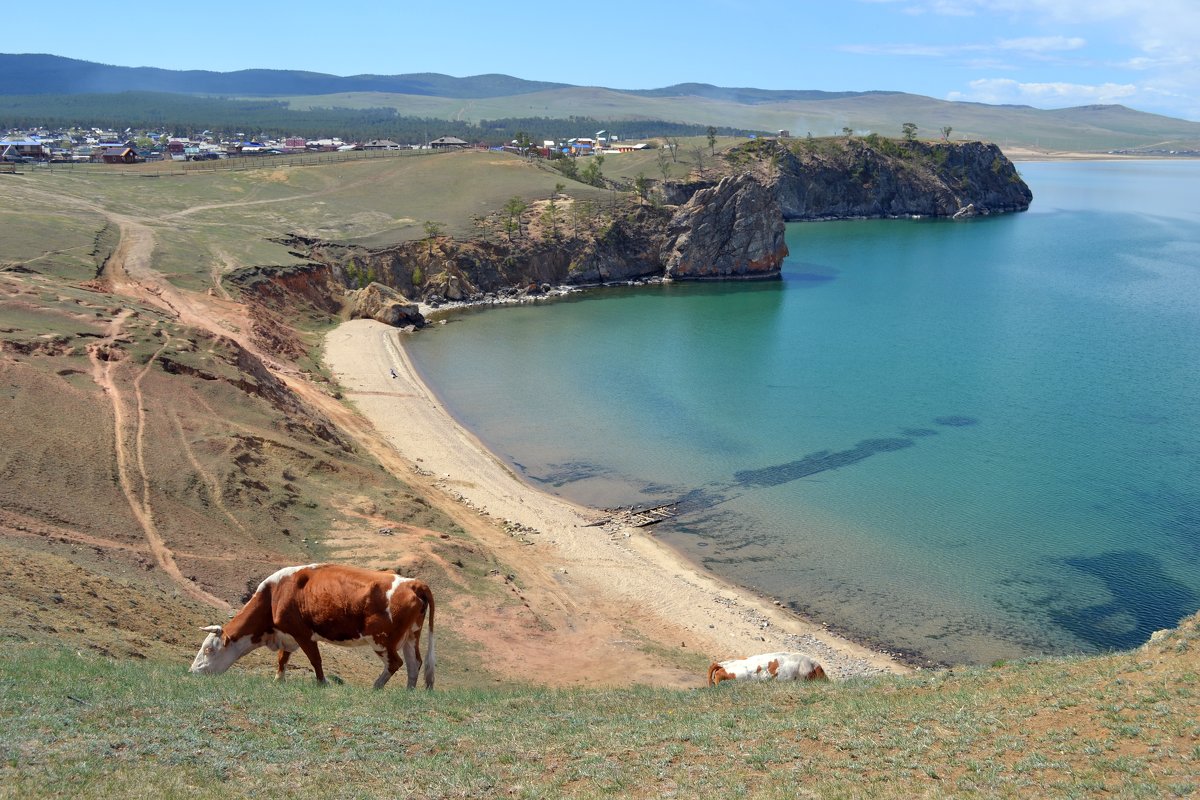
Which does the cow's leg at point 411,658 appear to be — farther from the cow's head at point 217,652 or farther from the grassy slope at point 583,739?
the cow's head at point 217,652

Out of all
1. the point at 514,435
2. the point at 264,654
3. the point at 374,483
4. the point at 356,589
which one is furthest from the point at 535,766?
the point at 514,435

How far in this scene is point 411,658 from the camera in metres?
19.3

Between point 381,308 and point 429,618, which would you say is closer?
point 429,618

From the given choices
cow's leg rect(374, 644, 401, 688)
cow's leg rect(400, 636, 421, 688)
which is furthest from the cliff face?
cow's leg rect(374, 644, 401, 688)

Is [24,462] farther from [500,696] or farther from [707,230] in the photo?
[707,230]

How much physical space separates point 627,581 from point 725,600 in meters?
4.04

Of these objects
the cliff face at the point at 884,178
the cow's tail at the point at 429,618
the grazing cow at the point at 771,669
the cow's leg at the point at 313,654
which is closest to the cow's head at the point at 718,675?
the grazing cow at the point at 771,669

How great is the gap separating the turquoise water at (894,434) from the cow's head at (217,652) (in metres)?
23.3

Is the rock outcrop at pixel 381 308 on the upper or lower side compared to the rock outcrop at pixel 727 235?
lower

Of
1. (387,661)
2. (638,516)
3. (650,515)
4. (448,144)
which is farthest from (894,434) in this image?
(448,144)

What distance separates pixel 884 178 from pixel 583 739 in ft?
615

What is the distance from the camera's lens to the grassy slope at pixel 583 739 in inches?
501

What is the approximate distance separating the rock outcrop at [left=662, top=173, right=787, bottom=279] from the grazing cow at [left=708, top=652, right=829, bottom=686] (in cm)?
9437

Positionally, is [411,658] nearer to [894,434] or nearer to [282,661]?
[282,661]
